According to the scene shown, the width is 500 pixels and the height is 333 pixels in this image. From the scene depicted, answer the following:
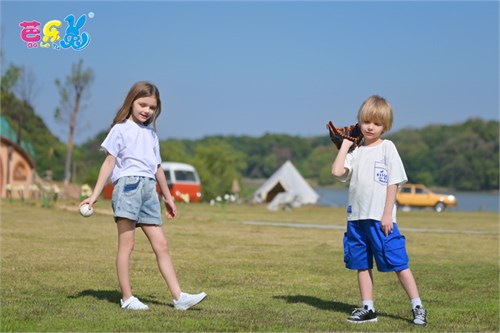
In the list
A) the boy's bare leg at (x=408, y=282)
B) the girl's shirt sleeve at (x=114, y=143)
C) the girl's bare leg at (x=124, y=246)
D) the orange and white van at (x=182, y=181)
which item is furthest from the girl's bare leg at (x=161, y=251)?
the orange and white van at (x=182, y=181)

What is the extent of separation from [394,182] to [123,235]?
193 cm

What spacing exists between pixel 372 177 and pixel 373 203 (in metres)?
0.18

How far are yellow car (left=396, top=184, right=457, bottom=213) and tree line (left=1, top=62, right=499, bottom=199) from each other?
8.49m

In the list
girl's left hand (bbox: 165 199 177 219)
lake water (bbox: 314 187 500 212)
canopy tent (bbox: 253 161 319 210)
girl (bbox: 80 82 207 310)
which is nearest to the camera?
girl (bbox: 80 82 207 310)

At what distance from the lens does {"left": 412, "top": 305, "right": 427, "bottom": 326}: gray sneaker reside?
5492 millimetres

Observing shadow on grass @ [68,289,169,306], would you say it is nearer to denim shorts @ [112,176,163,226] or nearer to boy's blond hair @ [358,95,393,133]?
denim shorts @ [112,176,163,226]

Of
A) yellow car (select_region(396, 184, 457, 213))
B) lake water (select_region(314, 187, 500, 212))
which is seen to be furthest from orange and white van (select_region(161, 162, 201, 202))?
yellow car (select_region(396, 184, 457, 213))

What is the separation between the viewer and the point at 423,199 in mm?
40688

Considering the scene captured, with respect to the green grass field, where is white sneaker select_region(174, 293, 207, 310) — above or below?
above

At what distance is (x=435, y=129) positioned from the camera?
111000mm

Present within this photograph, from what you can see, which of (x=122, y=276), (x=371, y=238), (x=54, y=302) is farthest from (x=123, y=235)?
(x=371, y=238)

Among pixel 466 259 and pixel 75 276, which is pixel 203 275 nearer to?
pixel 75 276

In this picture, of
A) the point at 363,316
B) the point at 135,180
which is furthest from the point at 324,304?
the point at 135,180

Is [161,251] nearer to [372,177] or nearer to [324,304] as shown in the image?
[324,304]
